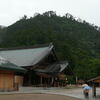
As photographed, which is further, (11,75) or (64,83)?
(64,83)

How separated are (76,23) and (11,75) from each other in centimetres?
10633

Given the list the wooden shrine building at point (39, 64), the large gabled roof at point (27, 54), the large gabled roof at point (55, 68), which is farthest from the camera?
the large gabled roof at point (55, 68)

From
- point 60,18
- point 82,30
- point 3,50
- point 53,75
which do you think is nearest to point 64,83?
point 53,75

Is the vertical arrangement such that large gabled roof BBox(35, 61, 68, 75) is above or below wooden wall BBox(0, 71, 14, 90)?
above

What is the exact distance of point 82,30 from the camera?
114 m

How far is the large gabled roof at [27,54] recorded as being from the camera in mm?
37562

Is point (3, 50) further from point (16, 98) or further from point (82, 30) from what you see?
point (82, 30)

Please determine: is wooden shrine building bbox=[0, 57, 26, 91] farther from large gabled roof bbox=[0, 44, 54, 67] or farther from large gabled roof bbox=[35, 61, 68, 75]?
large gabled roof bbox=[35, 61, 68, 75]

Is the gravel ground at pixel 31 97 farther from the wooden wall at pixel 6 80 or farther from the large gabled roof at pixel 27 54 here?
the large gabled roof at pixel 27 54

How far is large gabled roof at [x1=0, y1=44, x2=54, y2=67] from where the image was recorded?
1479 inches

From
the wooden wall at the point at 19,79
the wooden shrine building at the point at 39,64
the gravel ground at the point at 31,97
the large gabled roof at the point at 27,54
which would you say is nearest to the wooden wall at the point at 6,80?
the gravel ground at the point at 31,97

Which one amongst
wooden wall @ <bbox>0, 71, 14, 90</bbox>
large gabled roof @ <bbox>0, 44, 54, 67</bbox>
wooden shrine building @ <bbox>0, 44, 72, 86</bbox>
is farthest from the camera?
large gabled roof @ <bbox>0, 44, 54, 67</bbox>

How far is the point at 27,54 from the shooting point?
41281mm

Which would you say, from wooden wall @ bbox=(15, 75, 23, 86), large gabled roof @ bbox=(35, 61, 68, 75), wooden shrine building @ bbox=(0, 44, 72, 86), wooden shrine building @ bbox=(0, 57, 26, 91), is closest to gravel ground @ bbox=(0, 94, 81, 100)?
wooden shrine building @ bbox=(0, 57, 26, 91)
